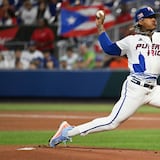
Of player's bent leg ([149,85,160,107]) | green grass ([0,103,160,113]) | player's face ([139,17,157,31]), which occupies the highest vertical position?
player's face ([139,17,157,31])

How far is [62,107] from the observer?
17500 mm

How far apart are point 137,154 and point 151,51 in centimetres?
141

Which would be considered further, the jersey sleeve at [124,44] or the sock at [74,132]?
the sock at [74,132]

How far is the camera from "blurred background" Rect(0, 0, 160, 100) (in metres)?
18.5

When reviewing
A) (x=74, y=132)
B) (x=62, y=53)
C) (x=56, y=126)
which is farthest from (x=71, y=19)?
(x=74, y=132)

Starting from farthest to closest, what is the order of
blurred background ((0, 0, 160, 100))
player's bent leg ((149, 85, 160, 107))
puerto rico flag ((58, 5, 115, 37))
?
puerto rico flag ((58, 5, 115, 37))
blurred background ((0, 0, 160, 100))
player's bent leg ((149, 85, 160, 107))

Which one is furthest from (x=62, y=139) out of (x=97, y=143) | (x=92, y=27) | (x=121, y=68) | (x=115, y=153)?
(x=92, y=27)

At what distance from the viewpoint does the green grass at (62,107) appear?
1675 cm

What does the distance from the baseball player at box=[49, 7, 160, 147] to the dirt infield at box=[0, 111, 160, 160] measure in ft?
1.59

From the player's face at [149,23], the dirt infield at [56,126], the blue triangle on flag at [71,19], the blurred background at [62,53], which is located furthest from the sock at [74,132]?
the blue triangle on flag at [71,19]

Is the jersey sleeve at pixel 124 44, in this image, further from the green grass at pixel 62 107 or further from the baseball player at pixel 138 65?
the green grass at pixel 62 107

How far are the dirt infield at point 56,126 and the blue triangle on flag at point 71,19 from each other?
4.48 m

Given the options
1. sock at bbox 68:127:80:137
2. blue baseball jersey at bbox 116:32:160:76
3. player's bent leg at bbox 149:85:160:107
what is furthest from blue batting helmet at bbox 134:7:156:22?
sock at bbox 68:127:80:137

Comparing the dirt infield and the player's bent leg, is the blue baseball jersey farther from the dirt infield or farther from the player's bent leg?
the dirt infield
